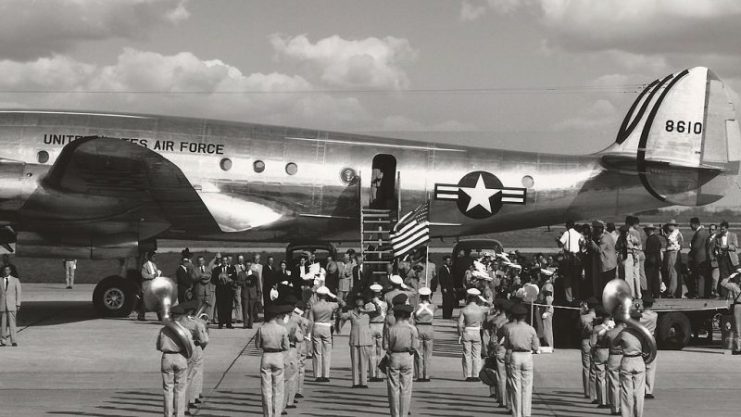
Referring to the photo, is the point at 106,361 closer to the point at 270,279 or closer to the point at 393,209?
the point at 270,279

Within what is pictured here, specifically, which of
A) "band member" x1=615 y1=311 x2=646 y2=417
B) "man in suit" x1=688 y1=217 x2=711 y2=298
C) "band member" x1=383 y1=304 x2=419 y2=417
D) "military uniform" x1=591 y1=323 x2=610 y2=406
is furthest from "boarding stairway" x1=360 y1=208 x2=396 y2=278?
"band member" x1=615 y1=311 x2=646 y2=417

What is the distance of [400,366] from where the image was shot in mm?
14078

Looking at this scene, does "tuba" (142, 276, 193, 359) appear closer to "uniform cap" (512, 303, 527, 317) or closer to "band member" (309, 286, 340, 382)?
"band member" (309, 286, 340, 382)

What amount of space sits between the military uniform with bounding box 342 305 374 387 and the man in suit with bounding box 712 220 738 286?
11216mm

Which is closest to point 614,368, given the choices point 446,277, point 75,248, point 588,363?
point 588,363

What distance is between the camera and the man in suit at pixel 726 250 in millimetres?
24391

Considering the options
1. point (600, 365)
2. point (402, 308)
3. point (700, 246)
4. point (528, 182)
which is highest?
point (528, 182)

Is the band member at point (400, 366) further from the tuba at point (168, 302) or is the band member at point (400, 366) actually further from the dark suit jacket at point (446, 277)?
the dark suit jacket at point (446, 277)

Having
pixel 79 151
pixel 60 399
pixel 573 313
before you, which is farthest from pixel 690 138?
pixel 60 399

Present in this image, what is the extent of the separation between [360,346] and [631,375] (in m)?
5.50

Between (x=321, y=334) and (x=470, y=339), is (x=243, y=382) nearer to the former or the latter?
(x=321, y=334)

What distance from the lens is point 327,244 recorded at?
95.4 ft

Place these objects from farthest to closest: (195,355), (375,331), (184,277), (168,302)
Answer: (184,277) → (375,331) → (195,355) → (168,302)

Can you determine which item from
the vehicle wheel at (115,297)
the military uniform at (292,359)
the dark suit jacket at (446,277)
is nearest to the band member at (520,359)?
the military uniform at (292,359)
